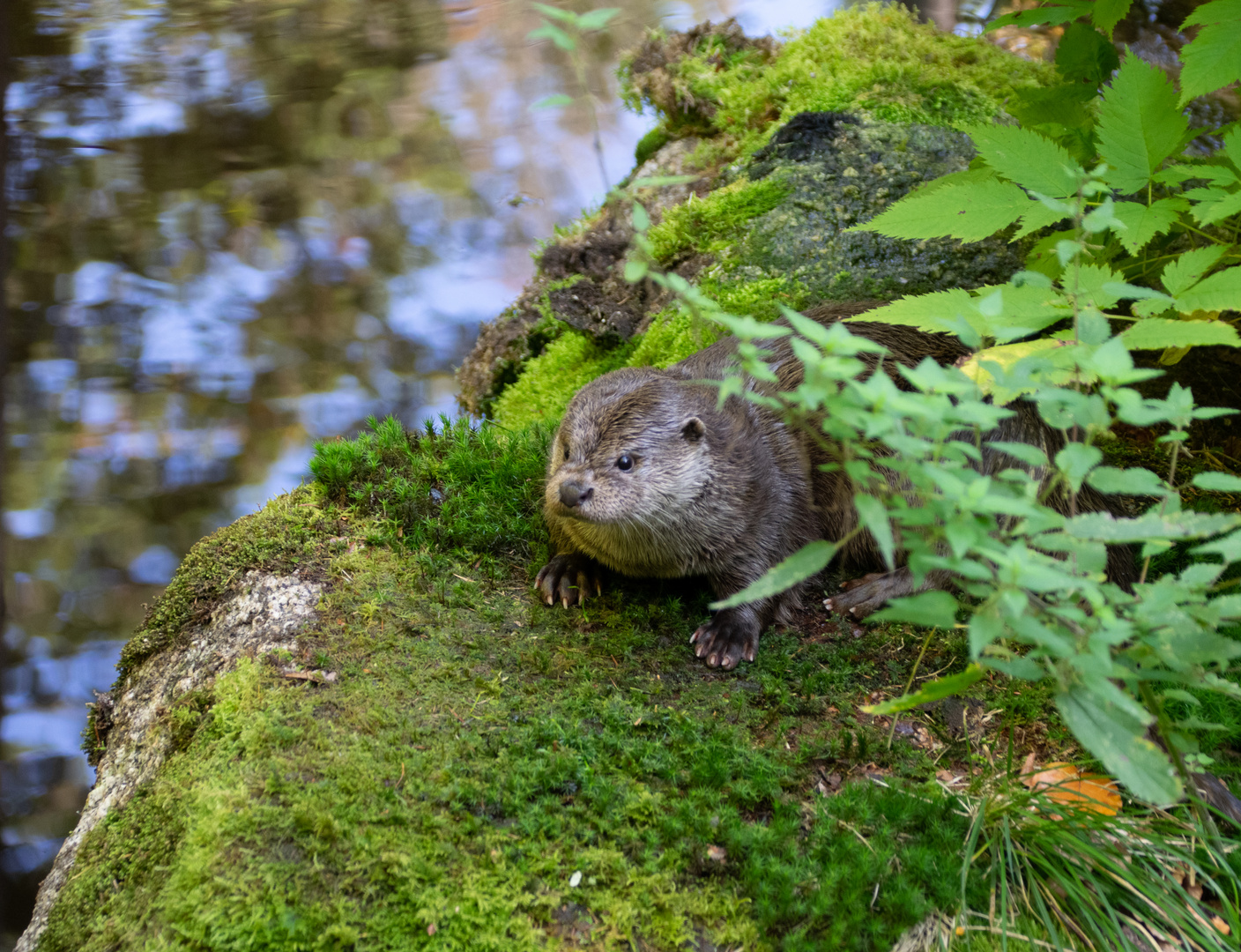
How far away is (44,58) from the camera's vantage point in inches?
330

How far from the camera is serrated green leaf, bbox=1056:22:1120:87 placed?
160 inches

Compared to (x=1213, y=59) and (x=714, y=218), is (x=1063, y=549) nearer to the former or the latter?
(x=1213, y=59)

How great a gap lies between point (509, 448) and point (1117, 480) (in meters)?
3.06

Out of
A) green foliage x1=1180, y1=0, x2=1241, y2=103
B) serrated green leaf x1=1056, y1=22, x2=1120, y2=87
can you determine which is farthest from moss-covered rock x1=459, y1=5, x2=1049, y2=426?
green foliage x1=1180, y1=0, x2=1241, y2=103

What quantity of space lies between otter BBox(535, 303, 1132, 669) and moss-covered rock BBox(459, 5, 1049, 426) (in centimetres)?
95

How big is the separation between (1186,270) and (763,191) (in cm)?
334

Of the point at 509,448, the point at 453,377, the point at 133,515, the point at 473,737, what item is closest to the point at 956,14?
the point at 453,377

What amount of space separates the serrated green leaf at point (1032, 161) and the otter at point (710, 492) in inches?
39.7

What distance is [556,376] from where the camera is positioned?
6.20 metres

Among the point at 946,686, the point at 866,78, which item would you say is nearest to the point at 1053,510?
the point at 946,686

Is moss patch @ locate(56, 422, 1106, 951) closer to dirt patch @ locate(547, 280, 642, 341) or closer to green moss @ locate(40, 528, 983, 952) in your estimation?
green moss @ locate(40, 528, 983, 952)

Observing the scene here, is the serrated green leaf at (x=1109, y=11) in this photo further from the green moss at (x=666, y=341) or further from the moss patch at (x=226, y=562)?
the moss patch at (x=226, y=562)

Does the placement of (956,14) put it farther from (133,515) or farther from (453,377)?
(133,515)

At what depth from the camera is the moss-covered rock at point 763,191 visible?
17.1 feet
